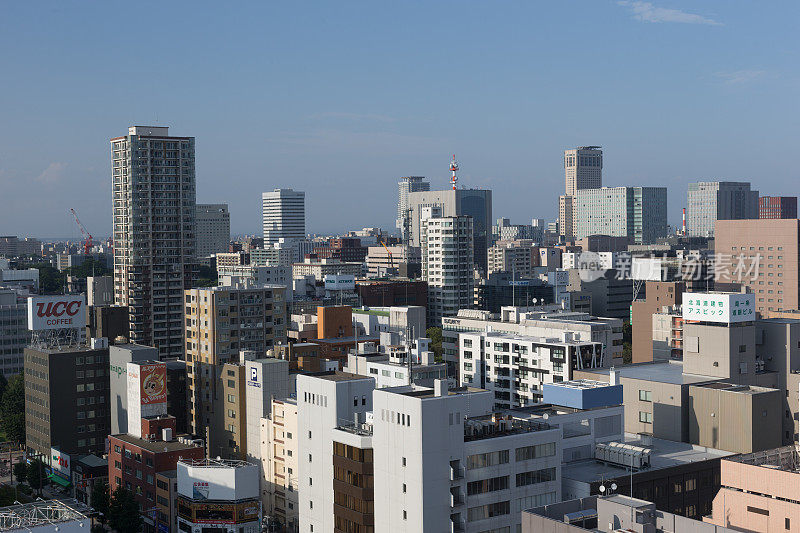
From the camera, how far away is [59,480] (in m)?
75.5

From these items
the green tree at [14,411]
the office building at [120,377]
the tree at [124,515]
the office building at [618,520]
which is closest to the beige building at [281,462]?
the tree at [124,515]

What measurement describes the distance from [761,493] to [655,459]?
14380 millimetres

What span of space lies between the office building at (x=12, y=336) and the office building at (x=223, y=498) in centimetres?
5823

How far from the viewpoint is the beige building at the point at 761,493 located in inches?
1372

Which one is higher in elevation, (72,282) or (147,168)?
(147,168)

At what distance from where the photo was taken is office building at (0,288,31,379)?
107 m

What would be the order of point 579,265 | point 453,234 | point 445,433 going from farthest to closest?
1. point 579,265
2. point 453,234
3. point 445,433

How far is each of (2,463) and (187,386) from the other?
55.9 ft

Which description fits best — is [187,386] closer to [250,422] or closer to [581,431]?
[250,422]

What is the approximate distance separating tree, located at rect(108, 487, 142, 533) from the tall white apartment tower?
49.2 m

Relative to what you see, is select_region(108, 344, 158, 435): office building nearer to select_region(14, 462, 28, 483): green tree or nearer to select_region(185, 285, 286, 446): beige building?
select_region(185, 285, 286, 446): beige building

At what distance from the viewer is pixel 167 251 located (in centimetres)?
11338

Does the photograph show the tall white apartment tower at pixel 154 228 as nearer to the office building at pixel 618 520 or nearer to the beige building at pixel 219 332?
the beige building at pixel 219 332

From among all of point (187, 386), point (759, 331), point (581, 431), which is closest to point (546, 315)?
point (759, 331)
